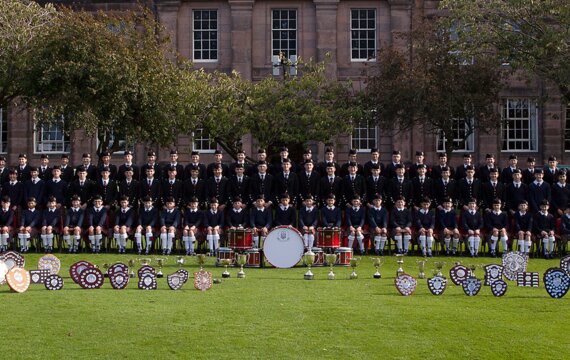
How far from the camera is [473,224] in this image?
2406cm

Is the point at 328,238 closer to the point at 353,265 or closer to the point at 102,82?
the point at 353,265

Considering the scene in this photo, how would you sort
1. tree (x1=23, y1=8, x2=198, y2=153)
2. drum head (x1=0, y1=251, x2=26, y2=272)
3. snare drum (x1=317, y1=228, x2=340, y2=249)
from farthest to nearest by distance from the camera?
tree (x1=23, y1=8, x2=198, y2=153) → snare drum (x1=317, y1=228, x2=340, y2=249) → drum head (x1=0, y1=251, x2=26, y2=272)

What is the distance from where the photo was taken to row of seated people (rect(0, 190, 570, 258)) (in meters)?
23.7

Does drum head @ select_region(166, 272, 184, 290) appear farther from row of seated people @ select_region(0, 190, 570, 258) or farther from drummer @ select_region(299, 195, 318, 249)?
drummer @ select_region(299, 195, 318, 249)

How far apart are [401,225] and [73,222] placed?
26.0ft

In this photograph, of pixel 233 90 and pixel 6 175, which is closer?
pixel 6 175

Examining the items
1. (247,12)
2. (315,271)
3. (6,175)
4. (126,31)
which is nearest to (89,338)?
(315,271)

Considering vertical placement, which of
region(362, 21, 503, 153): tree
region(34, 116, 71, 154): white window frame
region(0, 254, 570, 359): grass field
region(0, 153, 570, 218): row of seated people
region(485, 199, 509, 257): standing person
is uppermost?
region(362, 21, 503, 153): tree

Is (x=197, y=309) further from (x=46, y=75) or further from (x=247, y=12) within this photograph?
(x=247, y=12)

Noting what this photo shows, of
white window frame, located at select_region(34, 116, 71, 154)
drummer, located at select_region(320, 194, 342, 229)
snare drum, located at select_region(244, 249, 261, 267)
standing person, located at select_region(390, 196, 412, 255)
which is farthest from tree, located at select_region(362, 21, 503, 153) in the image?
snare drum, located at select_region(244, 249, 261, 267)

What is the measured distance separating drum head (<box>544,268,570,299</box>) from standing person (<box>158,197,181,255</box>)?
10.0 metres

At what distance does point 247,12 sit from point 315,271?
85.0 feet

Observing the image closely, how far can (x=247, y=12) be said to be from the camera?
44.7 meters

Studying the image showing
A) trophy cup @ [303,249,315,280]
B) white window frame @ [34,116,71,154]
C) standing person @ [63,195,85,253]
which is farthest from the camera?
white window frame @ [34,116,71,154]
